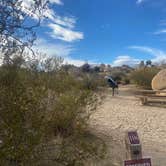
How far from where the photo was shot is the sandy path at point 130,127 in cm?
746

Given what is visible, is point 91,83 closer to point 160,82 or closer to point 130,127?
point 130,127

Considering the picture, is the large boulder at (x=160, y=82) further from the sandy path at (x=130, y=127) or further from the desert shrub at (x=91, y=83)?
the desert shrub at (x=91, y=83)

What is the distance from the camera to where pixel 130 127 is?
1149 centimetres

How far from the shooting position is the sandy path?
24.5 ft

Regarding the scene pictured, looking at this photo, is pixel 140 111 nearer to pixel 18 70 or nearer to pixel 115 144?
pixel 115 144

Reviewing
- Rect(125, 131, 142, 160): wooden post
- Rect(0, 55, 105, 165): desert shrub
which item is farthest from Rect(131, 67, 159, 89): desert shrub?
Rect(125, 131, 142, 160): wooden post

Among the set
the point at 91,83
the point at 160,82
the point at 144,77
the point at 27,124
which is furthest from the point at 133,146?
the point at 144,77

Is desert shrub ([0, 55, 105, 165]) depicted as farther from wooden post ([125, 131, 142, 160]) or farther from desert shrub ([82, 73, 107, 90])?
desert shrub ([82, 73, 107, 90])

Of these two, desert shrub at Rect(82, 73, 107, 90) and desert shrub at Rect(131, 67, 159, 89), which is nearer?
desert shrub at Rect(82, 73, 107, 90)

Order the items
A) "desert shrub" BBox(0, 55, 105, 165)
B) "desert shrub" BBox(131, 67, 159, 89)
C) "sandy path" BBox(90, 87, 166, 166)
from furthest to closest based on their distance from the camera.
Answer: "desert shrub" BBox(131, 67, 159, 89) < "sandy path" BBox(90, 87, 166, 166) < "desert shrub" BBox(0, 55, 105, 165)

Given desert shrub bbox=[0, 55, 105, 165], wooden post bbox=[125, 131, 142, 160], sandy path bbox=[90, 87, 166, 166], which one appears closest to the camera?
desert shrub bbox=[0, 55, 105, 165]

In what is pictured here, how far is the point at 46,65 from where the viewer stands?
6.69 m

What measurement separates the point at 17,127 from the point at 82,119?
152 inches

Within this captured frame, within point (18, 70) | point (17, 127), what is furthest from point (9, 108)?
point (18, 70)
